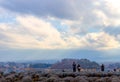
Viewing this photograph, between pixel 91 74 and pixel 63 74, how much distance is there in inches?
116

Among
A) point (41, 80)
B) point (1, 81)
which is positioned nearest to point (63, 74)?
point (41, 80)

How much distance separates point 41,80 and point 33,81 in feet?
2.98

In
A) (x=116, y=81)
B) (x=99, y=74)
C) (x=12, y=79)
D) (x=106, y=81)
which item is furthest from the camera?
(x=99, y=74)

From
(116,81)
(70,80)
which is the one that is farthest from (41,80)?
(116,81)

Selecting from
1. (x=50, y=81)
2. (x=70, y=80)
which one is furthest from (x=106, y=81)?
(x=50, y=81)

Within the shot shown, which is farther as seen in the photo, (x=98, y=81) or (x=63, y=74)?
(x=63, y=74)

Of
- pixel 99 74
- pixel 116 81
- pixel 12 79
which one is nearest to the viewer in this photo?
pixel 116 81

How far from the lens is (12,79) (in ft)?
99.9

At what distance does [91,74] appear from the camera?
3397 centimetres

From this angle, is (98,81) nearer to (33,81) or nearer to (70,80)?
(70,80)

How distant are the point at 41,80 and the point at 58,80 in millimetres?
2013

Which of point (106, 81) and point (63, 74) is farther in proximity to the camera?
point (63, 74)

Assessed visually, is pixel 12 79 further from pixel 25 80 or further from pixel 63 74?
pixel 63 74

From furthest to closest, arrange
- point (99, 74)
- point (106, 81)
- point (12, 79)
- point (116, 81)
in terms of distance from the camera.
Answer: point (99, 74), point (12, 79), point (106, 81), point (116, 81)
